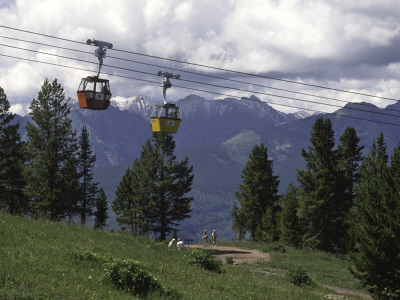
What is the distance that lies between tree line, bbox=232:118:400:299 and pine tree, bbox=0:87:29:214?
105ft

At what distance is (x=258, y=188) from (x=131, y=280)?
51.2 metres

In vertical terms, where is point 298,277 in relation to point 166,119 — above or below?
below

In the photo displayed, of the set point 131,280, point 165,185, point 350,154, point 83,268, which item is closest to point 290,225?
point 350,154

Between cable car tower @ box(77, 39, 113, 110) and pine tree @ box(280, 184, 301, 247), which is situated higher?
cable car tower @ box(77, 39, 113, 110)

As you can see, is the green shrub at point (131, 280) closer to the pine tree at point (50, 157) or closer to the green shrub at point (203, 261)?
the green shrub at point (203, 261)

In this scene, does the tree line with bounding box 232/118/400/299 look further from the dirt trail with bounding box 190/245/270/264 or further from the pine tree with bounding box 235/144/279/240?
the dirt trail with bounding box 190/245/270/264

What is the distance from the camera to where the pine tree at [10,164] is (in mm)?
54531

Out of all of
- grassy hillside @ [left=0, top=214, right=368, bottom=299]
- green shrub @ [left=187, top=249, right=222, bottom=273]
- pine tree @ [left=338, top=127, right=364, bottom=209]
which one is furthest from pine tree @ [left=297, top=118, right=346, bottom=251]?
green shrub @ [left=187, top=249, right=222, bottom=273]

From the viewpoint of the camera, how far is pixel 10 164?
55.1m

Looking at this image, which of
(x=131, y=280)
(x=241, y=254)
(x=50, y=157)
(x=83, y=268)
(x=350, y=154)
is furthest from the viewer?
(x=350, y=154)

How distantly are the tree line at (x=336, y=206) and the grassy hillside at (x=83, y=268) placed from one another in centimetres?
425

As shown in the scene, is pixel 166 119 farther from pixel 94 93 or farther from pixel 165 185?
pixel 165 185

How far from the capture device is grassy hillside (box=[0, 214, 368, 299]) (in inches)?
456

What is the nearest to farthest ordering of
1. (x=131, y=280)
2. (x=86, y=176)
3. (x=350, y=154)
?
1. (x=131, y=280)
2. (x=350, y=154)
3. (x=86, y=176)
